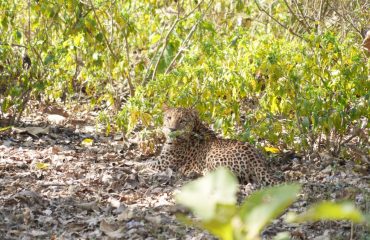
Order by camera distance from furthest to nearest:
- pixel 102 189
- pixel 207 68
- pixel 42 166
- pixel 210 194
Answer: pixel 207 68 → pixel 42 166 → pixel 102 189 → pixel 210 194

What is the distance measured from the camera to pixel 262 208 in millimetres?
1465

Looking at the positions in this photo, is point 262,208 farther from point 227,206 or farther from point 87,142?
point 87,142

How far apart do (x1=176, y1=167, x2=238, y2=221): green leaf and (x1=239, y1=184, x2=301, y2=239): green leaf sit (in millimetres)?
49

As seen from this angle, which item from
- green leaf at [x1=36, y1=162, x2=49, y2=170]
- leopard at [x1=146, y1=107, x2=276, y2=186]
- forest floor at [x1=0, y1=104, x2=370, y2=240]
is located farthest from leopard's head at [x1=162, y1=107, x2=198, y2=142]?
green leaf at [x1=36, y1=162, x2=49, y2=170]

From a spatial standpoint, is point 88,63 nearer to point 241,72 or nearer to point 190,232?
point 241,72

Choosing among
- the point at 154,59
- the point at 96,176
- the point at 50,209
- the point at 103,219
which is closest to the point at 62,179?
the point at 96,176

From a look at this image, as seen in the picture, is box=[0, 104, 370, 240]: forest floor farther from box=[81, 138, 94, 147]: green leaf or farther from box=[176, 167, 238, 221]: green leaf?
box=[176, 167, 238, 221]: green leaf

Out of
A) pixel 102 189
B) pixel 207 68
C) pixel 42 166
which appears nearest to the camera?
pixel 102 189

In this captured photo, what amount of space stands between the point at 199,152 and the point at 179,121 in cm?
36

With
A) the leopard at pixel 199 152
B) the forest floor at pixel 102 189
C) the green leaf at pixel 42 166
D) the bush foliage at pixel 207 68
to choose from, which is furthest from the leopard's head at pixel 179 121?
the green leaf at pixel 42 166

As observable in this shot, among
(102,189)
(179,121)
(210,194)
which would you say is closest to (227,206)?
(210,194)

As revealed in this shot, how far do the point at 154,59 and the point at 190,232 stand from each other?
153 inches

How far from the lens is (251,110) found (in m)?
7.17

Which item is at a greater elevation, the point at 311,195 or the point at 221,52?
the point at 221,52
